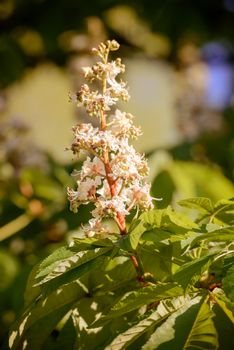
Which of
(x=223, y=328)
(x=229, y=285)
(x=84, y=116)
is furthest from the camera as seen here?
(x=84, y=116)

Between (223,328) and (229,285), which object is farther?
(223,328)

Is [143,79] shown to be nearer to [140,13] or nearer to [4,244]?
[140,13]

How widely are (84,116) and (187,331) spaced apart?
250 centimetres

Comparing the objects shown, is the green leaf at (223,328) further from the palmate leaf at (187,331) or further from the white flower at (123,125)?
the white flower at (123,125)

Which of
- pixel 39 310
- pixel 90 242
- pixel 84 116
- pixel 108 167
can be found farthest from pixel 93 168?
pixel 84 116

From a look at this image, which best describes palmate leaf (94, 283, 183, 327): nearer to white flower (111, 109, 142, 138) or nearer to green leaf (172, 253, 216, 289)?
green leaf (172, 253, 216, 289)

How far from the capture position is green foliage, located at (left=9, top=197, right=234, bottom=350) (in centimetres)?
95

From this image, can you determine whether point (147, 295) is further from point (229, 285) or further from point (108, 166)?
point (108, 166)

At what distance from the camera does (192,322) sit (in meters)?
0.97

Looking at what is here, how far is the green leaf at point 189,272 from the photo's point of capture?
0.92 meters

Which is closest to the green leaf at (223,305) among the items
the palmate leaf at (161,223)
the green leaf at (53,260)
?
the palmate leaf at (161,223)

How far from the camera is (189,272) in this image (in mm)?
923

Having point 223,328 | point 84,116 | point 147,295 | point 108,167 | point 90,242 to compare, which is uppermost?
point 84,116

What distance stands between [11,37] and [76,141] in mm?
3151
